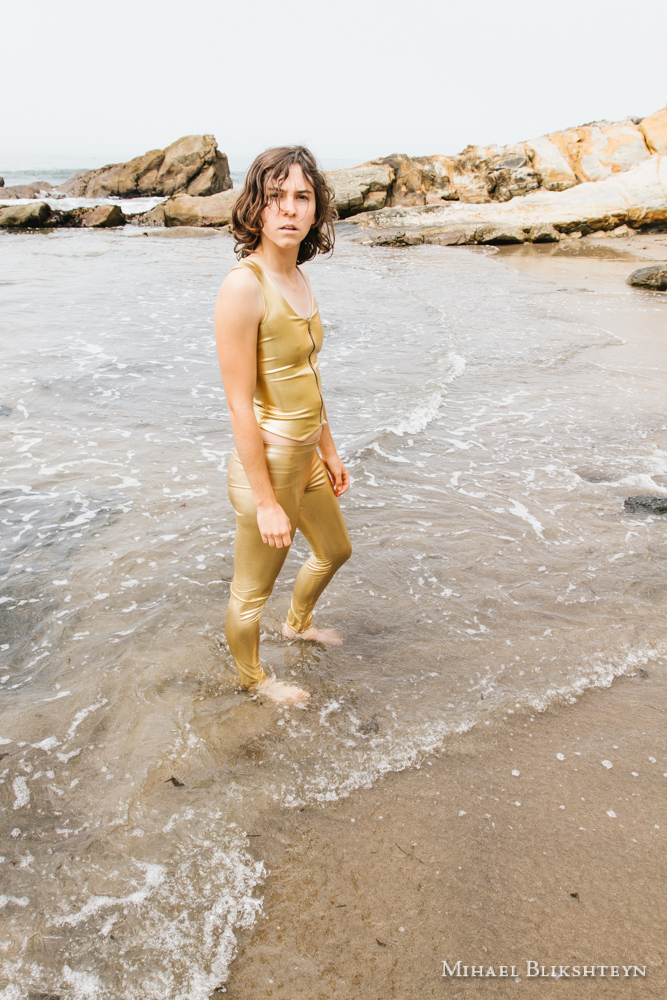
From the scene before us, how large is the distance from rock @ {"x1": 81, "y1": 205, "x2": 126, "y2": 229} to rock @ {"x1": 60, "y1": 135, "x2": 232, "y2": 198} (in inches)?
271

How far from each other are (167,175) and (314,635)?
39.4m

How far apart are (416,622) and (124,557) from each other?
1.96 m

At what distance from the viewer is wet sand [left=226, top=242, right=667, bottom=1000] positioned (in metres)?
1.86

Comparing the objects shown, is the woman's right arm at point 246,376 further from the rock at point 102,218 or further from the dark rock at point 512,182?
the rock at point 102,218

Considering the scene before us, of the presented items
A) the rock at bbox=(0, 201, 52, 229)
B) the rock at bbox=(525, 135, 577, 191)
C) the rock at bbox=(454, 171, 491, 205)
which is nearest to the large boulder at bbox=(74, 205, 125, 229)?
the rock at bbox=(0, 201, 52, 229)

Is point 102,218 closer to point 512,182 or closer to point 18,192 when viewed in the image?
point 18,192

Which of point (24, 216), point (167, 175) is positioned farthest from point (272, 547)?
point (167, 175)

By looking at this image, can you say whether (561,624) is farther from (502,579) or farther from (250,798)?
(250,798)

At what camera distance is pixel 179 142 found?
116ft

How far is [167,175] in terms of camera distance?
36.2 metres

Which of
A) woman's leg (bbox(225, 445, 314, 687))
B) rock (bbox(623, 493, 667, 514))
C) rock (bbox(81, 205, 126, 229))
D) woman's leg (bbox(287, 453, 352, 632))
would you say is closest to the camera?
woman's leg (bbox(225, 445, 314, 687))

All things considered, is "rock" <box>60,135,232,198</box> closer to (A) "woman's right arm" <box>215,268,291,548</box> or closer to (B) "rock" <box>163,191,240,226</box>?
(B) "rock" <box>163,191,240,226</box>

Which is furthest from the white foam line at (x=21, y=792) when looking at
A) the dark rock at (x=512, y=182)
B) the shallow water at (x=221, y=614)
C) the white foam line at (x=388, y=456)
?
the dark rock at (x=512, y=182)

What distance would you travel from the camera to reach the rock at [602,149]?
24375 mm
